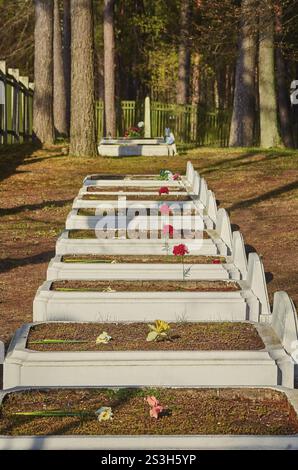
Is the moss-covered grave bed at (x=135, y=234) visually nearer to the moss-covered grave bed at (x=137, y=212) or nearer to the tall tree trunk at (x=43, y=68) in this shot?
the moss-covered grave bed at (x=137, y=212)

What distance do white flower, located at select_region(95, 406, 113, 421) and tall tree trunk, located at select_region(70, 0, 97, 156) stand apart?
1789 centimetres

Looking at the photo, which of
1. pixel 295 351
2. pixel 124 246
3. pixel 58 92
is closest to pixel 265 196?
pixel 124 246

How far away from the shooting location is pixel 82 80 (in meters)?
22.9

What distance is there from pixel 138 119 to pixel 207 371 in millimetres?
34992

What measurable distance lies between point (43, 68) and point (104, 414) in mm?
21700

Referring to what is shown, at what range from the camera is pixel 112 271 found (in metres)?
9.35

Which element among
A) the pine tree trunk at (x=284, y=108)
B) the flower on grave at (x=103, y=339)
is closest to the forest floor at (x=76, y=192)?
the flower on grave at (x=103, y=339)

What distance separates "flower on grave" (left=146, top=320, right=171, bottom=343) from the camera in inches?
271

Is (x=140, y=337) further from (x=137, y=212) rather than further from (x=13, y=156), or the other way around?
(x=13, y=156)

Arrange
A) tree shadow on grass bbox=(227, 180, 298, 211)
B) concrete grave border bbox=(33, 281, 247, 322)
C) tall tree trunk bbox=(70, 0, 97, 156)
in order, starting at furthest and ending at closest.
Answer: tall tree trunk bbox=(70, 0, 97, 156), tree shadow on grass bbox=(227, 180, 298, 211), concrete grave border bbox=(33, 281, 247, 322)

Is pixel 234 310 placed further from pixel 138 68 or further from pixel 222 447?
pixel 138 68

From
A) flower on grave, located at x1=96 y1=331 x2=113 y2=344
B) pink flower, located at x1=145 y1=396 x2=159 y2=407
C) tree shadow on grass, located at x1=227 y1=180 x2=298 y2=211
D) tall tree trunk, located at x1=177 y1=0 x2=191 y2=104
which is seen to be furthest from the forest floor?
tall tree trunk, located at x1=177 y1=0 x2=191 y2=104

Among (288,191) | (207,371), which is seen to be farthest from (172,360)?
(288,191)

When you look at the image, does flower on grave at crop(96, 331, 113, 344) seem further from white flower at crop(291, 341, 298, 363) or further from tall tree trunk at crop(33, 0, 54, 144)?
tall tree trunk at crop(33, 0, 54, 144)
